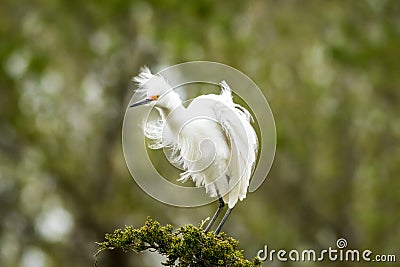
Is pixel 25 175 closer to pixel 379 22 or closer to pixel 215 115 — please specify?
pixel 379 22

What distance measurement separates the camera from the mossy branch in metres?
3.20

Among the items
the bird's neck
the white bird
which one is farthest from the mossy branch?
the bird's neck

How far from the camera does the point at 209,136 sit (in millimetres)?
3592

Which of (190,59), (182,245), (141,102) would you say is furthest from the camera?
(190,59)

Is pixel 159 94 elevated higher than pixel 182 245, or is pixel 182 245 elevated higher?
pixel 159 94

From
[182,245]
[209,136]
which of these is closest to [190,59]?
[209,136]

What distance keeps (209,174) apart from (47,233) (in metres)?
10.3

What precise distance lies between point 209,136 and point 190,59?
28.7 ft

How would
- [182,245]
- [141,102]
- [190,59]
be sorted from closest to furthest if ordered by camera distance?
[182,245], [141,102], [190,59]

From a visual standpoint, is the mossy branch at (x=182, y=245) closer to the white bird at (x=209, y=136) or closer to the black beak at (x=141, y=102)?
the white bird at (x=209, y=136)

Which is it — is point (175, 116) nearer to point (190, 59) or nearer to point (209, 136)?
point (209, 136)

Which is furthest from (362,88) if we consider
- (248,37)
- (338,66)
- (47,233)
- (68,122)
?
(47,233)

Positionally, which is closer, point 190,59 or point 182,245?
point 182,245

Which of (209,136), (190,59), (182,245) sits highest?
(190,59)
